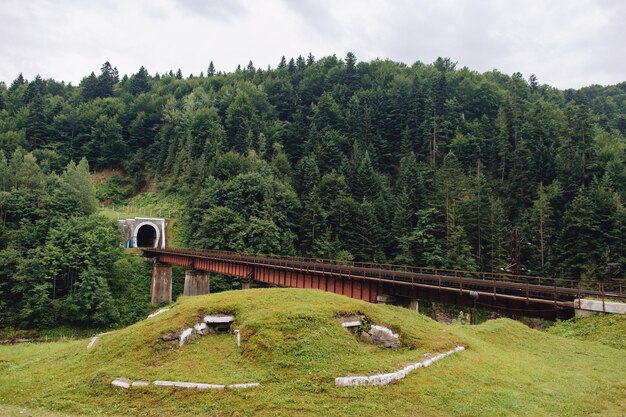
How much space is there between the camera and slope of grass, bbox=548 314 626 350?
23.8 metres

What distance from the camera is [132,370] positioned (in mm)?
17953

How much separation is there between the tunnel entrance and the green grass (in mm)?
73039

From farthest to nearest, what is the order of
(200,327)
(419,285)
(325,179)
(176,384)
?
1. (325,179)
2. (419,285)
3. (200,327)
4. (176,384)

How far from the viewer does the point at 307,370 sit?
16.7 m

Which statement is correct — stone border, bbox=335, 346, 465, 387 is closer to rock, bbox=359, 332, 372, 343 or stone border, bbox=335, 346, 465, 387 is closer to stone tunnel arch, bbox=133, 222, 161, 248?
rock, bbox=359, 332, 372, 343

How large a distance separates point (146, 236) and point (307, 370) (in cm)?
8830

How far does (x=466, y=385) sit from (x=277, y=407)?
7.60 metres

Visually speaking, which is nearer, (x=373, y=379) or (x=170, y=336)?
(x=373, y=379)

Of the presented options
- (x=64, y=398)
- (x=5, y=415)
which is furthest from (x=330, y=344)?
(x=5, y=415)

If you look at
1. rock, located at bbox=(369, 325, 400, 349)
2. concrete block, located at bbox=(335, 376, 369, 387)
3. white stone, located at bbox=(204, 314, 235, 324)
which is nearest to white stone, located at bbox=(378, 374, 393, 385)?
concrete block, located at bbox=(335, 376, 369, 387)

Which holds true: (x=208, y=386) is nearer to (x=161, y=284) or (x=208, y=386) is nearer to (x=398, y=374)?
(x=398, y=374)

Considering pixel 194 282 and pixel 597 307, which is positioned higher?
pixel 597 307

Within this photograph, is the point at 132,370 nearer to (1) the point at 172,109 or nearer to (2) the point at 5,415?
→ (2) the point at 5,415

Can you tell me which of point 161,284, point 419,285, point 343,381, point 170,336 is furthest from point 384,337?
point 161,284
